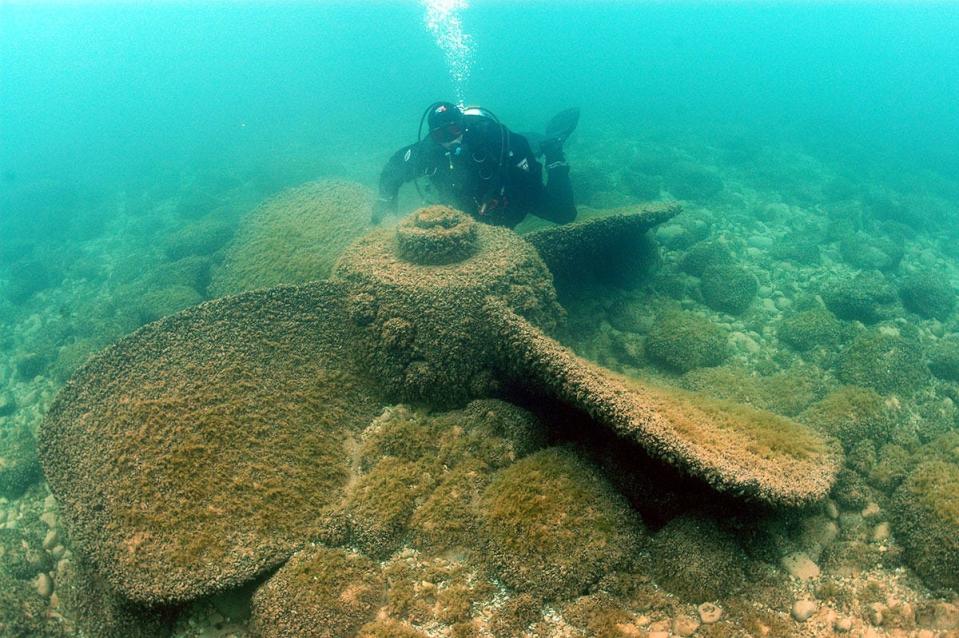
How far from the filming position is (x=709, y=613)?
4371mm

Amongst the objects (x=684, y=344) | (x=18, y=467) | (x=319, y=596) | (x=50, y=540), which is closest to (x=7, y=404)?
(x=18, y=467)

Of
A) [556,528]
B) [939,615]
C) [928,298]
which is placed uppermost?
[556,528]

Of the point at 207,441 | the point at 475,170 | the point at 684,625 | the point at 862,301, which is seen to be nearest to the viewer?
the point at 684,625

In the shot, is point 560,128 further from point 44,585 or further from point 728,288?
point 44,585

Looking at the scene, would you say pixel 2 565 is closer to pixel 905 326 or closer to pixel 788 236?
pixel 905 326

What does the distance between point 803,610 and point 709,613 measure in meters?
0.95

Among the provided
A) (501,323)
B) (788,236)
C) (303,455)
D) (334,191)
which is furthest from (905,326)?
(334,191)

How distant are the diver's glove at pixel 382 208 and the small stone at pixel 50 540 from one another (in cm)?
740

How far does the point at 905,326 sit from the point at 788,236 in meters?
5.68

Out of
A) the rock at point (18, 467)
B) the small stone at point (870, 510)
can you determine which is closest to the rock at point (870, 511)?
the small stone at point (870, 510)

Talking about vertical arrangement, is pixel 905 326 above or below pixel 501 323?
below

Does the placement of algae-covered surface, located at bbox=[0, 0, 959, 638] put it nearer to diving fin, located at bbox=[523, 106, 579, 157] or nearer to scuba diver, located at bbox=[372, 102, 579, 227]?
scuba diver, located at bbox=[372, 102, 579, 227]

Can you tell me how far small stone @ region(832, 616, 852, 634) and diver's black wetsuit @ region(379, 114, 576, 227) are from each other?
8.23m

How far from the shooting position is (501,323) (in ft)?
19.7
